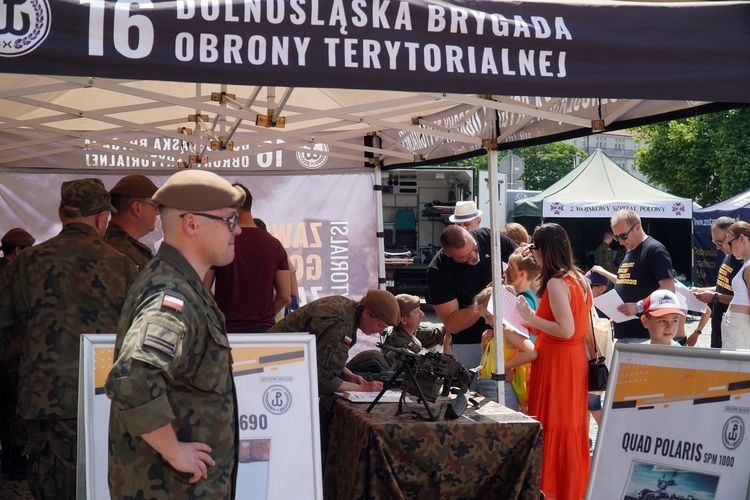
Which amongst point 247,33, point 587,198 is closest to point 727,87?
point 247,33

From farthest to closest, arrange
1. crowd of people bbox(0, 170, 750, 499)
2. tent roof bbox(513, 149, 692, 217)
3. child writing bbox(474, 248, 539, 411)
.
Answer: tent roof bbox(513, 149, 692, 217) < child writing bbox(474, 248, 539, 411) < crowd of people bbox(0, 170, 750, 499)

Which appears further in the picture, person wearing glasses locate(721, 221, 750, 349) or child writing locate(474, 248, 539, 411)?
person wearing glasses locate(721, 221, 750, 349)

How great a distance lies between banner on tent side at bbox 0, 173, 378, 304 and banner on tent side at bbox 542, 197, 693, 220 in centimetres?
1067

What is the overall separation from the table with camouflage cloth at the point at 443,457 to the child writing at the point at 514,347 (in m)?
0.85

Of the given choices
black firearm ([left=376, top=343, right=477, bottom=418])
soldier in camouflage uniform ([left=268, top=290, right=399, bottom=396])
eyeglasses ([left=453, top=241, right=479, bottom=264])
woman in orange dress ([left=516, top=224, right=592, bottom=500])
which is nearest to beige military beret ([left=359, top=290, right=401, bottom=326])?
soldier in camouflage uniform ([left=268, top=290, right=399, bottom=396])

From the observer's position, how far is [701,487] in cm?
347

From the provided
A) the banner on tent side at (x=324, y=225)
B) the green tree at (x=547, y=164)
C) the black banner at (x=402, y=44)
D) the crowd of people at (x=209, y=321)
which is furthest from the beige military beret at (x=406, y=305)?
the green tree at (x=547, y=164)

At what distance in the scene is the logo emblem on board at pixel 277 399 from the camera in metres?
3.65

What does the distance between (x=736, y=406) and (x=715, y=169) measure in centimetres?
2767

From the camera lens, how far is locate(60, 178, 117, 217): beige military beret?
154 inches

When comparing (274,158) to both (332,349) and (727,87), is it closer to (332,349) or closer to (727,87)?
(332,349)

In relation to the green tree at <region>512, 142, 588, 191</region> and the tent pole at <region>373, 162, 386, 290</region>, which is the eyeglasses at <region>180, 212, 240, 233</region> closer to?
the tent pole at <region>373, 162, 386, 290</region>

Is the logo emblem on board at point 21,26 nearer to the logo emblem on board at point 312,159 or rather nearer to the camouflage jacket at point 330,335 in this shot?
the camouflage jacket at point 330,335

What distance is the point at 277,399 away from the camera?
3670 millimetres
